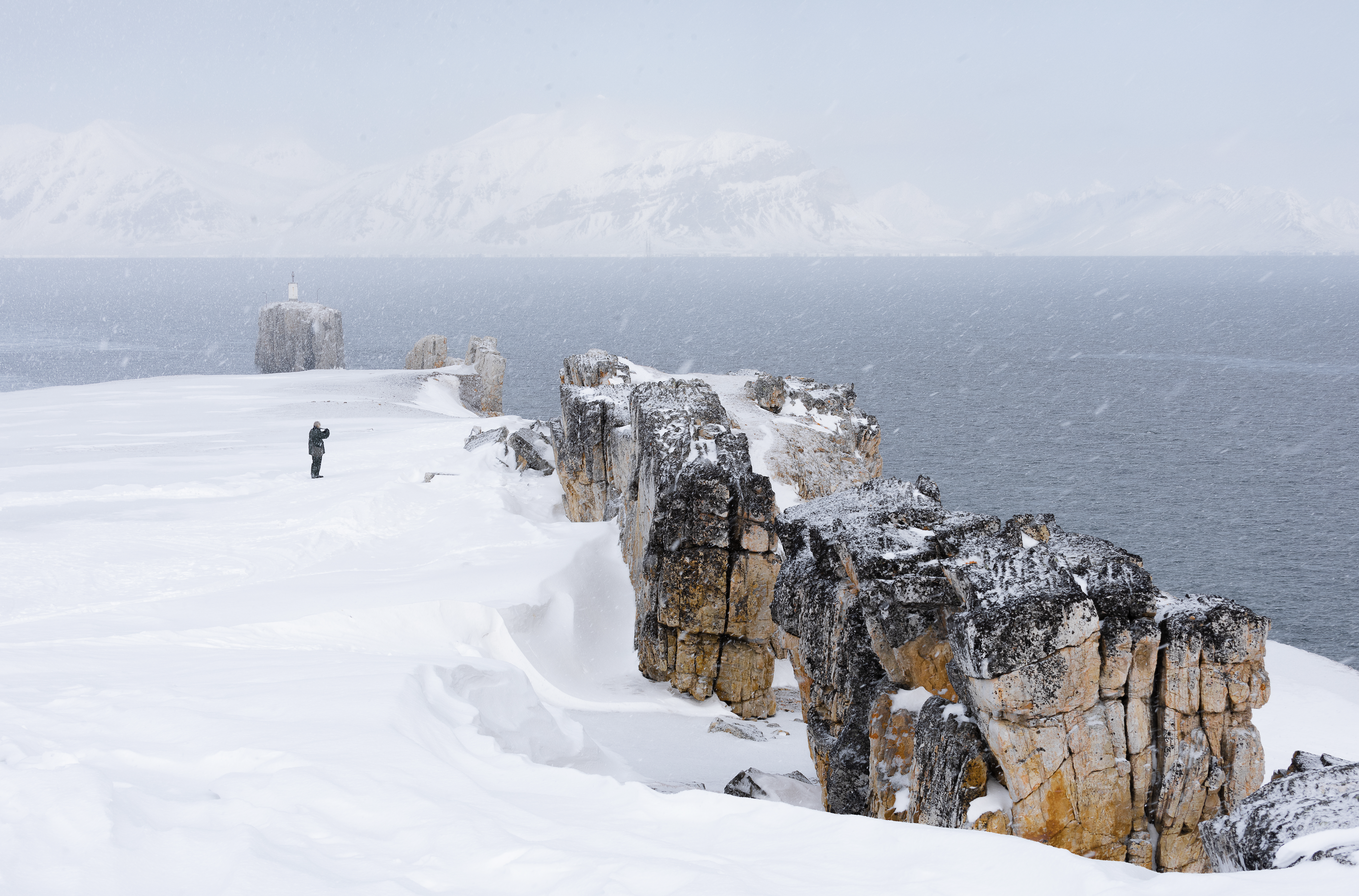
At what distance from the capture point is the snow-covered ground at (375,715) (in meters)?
8.55

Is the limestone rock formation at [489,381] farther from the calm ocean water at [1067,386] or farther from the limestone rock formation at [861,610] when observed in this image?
the limestone rock formation at [861,610]

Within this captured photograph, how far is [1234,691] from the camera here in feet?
44.9

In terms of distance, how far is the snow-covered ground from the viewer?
8547 millimetres

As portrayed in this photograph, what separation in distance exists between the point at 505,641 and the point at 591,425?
12.1m

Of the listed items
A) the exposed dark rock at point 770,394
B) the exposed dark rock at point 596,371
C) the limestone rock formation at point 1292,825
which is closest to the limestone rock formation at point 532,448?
the exposed dark rock at point 596,371

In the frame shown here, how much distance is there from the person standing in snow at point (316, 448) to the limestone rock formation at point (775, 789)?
20.5 meters

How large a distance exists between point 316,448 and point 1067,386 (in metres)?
81.0

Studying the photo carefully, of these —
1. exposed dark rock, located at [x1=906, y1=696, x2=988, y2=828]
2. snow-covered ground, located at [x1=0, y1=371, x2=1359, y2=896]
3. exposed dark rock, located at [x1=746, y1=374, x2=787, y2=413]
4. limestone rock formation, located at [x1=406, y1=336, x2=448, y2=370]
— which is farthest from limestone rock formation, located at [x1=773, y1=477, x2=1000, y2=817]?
limestone rock formation, located at [x1=406, y1=336, x2=448, y2=370]

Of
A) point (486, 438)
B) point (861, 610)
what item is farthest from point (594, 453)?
point (861, 610)

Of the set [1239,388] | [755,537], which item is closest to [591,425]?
[755,537]

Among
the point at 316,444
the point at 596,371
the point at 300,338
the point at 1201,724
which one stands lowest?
the point at 1201,724

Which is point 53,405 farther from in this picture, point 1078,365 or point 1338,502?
point 1078,365

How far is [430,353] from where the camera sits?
79.7 m

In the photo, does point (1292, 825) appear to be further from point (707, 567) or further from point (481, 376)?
point (481, 376)
